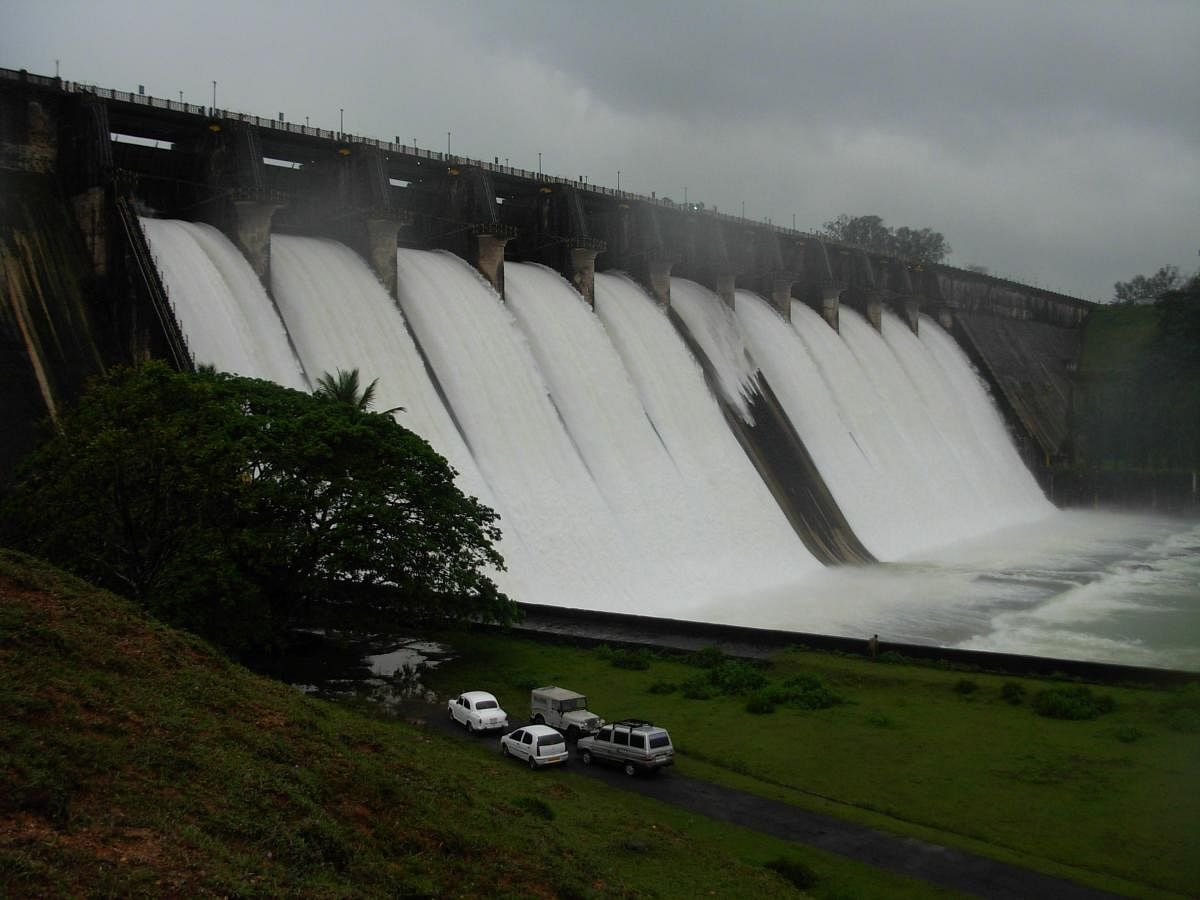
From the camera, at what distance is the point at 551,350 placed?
39.2 meters

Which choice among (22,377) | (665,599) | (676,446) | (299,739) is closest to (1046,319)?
(676,446)

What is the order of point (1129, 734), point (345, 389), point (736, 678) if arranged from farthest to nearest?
1. point (345, 389)
2. point (736, 678)
3. point (1129, 734)

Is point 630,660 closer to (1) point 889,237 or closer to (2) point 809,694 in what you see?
(2) point 809,694

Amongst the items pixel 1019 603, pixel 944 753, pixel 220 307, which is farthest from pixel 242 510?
pixel 1019 603

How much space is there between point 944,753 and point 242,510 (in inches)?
547

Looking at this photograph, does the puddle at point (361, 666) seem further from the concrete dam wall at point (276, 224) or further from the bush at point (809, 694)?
the concrete dam wall at point (276, 224)

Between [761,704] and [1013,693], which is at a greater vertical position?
[1013,693]

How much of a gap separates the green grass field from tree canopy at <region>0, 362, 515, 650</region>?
2743 millimetres

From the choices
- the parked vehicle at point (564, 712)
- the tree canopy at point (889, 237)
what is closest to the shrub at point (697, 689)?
the parked vehicle at point (564, 712)

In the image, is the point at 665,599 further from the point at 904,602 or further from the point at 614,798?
the point at 614,798

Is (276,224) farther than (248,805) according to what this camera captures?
Yes

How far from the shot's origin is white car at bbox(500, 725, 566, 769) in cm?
1809

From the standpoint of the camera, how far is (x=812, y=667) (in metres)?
24.0

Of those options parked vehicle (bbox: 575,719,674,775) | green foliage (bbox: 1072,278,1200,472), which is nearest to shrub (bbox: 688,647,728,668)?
parked vehicle (bbox: 575,719,674,775)
